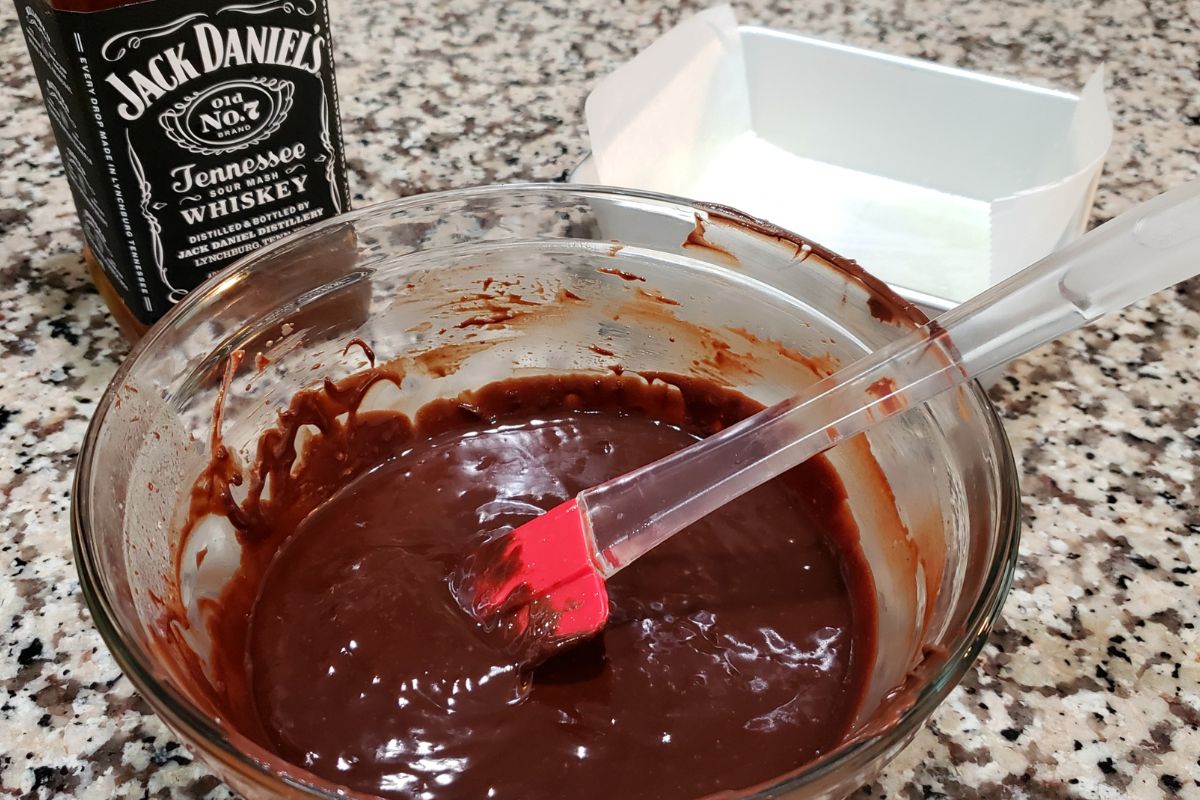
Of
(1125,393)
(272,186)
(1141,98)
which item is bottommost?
(1125,393)

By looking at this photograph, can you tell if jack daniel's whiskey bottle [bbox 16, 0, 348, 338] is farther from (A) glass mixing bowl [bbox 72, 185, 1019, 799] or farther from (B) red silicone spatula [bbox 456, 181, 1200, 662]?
(B) red silicone spatula [bbox 456, 181, 1200, 662]

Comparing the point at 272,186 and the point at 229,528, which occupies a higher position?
the point at 272,186

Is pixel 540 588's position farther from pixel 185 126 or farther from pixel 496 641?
pixel 185 126

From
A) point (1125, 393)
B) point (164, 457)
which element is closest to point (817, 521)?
point (1125, 393)

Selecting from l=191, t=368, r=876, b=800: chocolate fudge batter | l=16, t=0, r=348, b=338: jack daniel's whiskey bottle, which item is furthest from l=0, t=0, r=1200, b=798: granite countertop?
l=16, t=0, r=348, b=338: jack daniel's whiskey bottle

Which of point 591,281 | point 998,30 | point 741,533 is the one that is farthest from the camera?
point 998,30

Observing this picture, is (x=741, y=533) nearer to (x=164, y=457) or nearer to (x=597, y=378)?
(x=597, y=378)

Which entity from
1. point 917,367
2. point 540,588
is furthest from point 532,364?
point 917,367

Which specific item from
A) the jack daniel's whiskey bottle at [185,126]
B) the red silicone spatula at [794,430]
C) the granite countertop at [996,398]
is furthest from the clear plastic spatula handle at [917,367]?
the jack daniel's whiskey bottle at [185,126]
